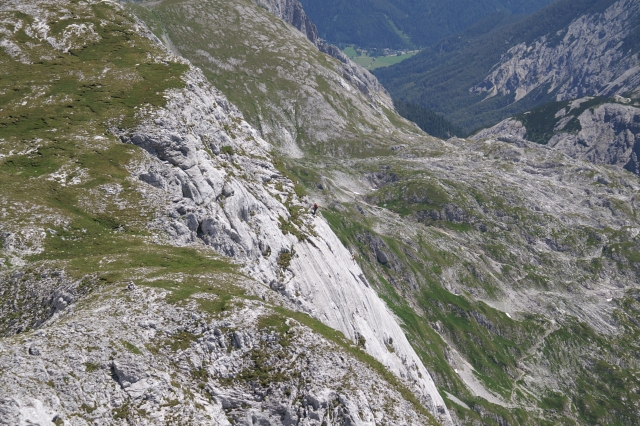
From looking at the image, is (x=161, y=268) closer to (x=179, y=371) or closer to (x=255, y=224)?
(x=179, y=371)

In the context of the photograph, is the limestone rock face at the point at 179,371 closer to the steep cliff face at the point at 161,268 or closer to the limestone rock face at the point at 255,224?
the steep cliff face at the point at 161,268

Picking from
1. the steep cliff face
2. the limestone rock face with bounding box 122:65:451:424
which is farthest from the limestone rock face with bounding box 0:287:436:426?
the limestone rock face with bounding box 122:65:451:424

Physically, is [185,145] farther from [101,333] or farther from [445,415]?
[445,415]

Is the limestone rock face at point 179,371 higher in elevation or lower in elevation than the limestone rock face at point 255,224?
higher

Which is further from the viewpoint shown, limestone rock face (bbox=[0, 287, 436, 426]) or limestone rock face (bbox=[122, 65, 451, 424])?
limestone rock face (bbox=[122, 65, 451, 424])

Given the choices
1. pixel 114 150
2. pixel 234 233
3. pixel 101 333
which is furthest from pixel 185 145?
pixel 101 333

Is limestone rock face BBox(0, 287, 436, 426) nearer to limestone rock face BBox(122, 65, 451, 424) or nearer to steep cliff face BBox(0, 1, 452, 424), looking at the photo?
steep cliff face BBox(0, 1, 452, 424)

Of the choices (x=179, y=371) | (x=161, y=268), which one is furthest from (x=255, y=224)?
(x=179, y=371)

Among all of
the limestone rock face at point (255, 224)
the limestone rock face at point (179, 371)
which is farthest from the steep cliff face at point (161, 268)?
the limestone rock face at point (255, 224)
